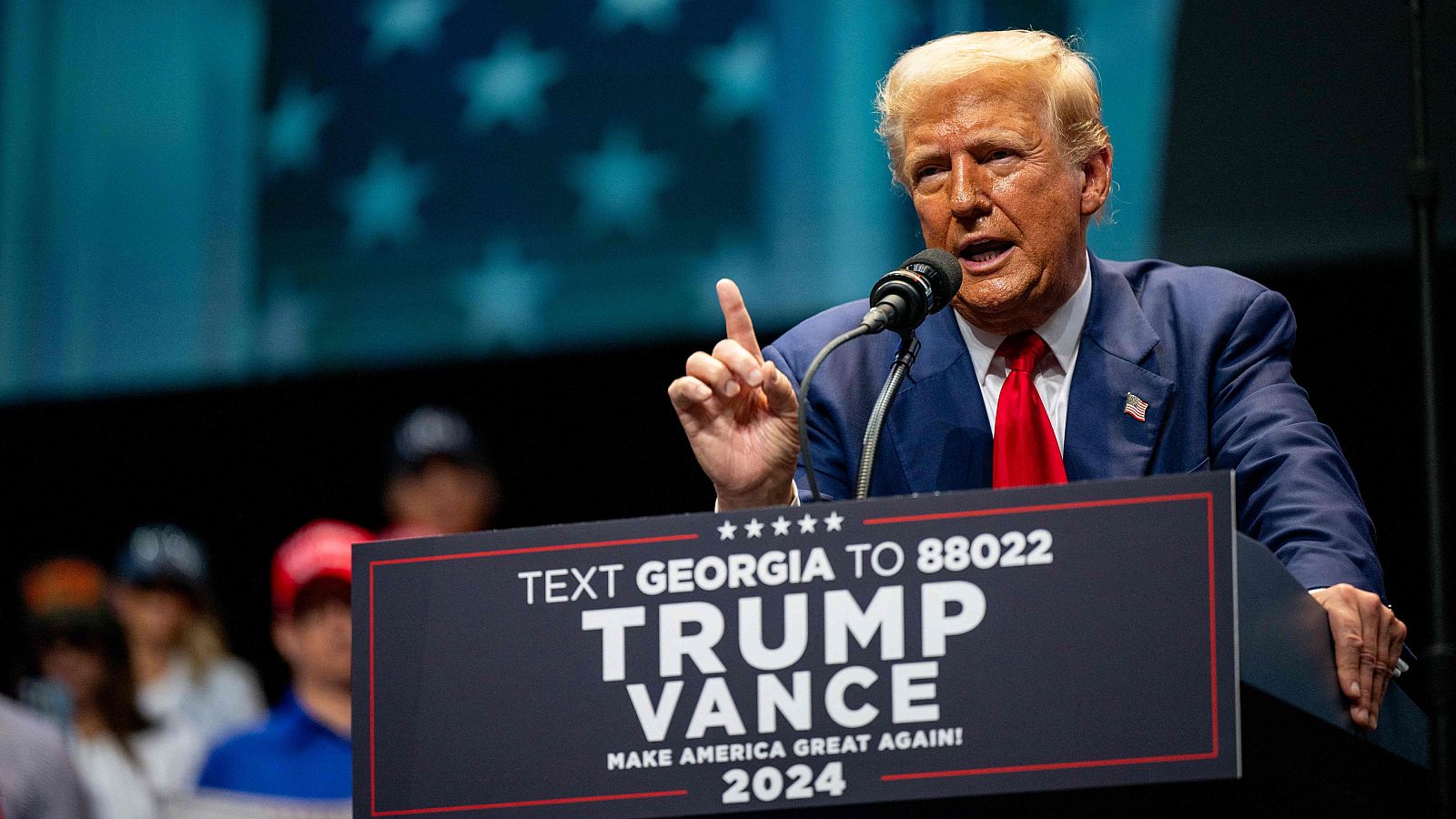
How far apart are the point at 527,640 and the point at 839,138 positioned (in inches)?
104

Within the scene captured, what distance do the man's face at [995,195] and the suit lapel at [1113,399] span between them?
0.10 m

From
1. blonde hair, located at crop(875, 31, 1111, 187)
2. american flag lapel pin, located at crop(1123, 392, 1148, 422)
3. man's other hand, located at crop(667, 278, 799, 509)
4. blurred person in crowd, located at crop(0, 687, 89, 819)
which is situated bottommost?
blurred person in crowd, located at crop(0, 687, 89, 819)

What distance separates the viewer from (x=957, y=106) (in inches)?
84.4

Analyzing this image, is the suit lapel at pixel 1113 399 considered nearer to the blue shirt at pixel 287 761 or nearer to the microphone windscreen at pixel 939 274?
the microphone windscreen at pixel 939 274

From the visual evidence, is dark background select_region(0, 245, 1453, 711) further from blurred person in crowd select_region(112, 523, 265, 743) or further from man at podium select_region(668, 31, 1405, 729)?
man at podium select_region(668, 31, 1405, 729)

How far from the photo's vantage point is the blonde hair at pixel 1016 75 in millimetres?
2150

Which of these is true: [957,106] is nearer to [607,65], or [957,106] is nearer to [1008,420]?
[1008,420]

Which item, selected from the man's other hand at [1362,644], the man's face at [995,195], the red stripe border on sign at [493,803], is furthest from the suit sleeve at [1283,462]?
the red stripe border on sign at [493,803]

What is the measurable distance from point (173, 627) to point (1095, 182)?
338cm

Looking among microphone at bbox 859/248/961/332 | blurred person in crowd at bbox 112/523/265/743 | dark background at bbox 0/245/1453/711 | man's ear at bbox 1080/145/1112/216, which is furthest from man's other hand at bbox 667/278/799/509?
blurred person in crowd at bbox 112/523/265/743

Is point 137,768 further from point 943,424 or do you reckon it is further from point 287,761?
point 943,424

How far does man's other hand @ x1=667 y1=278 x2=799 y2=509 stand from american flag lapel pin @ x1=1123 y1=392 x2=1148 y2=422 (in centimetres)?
45

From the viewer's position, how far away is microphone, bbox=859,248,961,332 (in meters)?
1.72

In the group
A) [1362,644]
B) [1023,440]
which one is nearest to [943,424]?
[1023,440]
